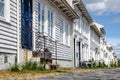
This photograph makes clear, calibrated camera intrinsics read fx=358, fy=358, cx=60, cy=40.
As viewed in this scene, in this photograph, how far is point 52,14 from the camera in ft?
74.2

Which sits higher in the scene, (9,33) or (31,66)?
(9,33)

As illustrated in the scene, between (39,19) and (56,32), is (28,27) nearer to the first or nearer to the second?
(39,19)

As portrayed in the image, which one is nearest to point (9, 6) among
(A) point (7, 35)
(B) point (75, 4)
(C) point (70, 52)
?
(A) point (7, 35)

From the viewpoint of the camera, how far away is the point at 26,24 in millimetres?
16375

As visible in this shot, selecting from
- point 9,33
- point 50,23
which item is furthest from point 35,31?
point 50,23

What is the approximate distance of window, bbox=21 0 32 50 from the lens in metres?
15.9

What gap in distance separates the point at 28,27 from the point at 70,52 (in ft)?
41.2

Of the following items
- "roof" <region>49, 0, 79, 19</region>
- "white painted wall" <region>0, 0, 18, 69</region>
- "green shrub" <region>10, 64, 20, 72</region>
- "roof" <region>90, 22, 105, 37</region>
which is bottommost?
"green shrub" <region>10, 64, 20, 72</region>

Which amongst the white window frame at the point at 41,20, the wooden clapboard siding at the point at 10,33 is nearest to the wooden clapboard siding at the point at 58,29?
the white window frame at the point at 41,20

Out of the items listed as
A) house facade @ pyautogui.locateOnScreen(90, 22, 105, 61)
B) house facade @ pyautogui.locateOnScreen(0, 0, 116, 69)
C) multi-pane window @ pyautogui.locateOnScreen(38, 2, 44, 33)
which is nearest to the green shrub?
house facade @ pyautogui.locateOnScreen(0, 0, 116, 69)

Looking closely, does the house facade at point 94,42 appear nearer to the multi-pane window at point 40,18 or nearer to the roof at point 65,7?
the roof at point 65,7

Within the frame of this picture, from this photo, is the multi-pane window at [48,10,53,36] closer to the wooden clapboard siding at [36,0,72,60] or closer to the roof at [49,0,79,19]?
the wooden clapboard siding at [36,0,72,60]

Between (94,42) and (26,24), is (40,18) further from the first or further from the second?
(94,42)

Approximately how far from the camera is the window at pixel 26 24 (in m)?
15.9
